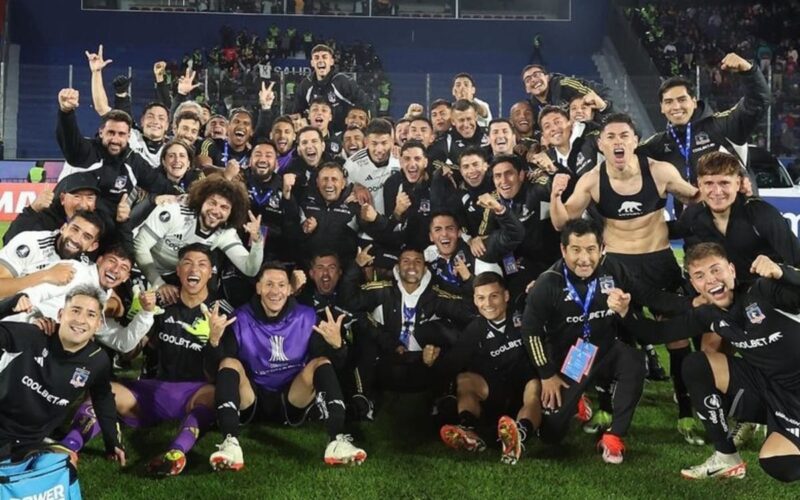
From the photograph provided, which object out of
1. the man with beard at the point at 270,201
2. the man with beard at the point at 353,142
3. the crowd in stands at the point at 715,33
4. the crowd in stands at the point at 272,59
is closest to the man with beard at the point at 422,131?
the man with beard at the point at 353,142

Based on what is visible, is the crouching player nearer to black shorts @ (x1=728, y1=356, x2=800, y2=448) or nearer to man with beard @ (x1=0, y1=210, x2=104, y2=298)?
man with beard @ (x1=0, y1=210, x2=104, y2=298)

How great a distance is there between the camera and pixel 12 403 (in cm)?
422

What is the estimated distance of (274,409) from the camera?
5.39m

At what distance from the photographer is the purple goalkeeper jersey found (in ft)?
17.4

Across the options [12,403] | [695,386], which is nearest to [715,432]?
[695,386]

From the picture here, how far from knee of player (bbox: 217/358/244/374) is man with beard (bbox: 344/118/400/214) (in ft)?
8.77

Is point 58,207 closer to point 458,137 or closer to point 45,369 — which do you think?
point 45,369

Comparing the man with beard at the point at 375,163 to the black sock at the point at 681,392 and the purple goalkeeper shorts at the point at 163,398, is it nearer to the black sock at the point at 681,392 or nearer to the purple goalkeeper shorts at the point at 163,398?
the purple goalkeeper shorts at the point at 163,398

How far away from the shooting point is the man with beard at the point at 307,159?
7105mm

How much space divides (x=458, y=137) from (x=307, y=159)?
5.32ft

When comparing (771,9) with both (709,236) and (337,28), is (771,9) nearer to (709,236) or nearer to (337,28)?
(337,28)

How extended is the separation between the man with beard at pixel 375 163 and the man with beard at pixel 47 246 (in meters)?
2.74

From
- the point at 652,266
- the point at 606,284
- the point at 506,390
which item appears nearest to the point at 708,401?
the point at 606,284

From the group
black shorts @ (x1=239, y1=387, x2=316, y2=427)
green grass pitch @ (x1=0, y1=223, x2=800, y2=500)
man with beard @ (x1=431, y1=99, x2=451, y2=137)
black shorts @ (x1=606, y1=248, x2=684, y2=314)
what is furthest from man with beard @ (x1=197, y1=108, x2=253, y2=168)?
black shorts @ (x1=606, y1=248, x2=684, y2=314)
